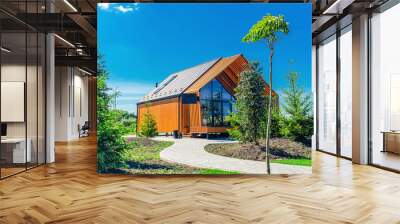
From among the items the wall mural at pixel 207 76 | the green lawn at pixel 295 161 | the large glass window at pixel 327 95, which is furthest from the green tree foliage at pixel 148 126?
the large glass window at pixel 327 95

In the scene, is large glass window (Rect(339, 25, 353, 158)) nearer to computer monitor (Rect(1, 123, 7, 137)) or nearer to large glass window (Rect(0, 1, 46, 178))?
large glass window (Rect(0, 1, 46, 178))

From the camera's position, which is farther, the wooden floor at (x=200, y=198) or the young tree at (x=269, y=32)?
the young tree at (x=269, y=32)

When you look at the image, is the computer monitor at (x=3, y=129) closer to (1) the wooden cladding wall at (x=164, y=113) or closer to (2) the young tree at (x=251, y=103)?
(1) the wooden cladding wall at (x=164, y=113)

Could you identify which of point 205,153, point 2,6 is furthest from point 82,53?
point 205,153

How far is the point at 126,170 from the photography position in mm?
6555

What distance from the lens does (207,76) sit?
21.7 ft

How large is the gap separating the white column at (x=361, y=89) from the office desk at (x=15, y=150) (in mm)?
6482

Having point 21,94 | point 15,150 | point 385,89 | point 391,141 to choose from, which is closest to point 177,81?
point 21,94

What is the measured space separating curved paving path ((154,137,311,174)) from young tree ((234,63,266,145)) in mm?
398

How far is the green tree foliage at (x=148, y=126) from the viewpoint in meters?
6.61

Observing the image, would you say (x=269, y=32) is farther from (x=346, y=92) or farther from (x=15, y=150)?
(x=15, y=150)

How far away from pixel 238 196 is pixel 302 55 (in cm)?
279

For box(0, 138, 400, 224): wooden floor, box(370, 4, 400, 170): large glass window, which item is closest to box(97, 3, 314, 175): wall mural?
box(0, 138, 400, 224): wooden floor

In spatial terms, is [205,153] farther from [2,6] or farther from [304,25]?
→ [2,6]
